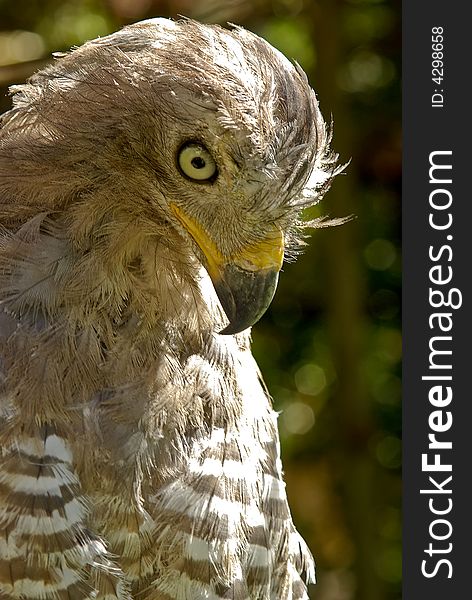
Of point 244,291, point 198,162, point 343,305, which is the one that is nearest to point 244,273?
point 244,291

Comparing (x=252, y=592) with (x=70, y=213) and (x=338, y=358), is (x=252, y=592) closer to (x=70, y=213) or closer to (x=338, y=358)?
(x=70, y=213)

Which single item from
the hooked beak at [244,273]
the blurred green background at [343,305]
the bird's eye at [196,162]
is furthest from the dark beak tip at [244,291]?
the blurred green background at [343,305]

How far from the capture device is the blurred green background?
475 centimetres

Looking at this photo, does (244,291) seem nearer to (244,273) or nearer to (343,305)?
(244,273)

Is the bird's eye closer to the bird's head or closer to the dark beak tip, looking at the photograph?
the bird's head

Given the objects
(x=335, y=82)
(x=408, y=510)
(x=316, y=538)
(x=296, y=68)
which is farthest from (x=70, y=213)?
(x=316, y=538)

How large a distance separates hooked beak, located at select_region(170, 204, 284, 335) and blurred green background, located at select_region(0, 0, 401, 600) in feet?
7.17

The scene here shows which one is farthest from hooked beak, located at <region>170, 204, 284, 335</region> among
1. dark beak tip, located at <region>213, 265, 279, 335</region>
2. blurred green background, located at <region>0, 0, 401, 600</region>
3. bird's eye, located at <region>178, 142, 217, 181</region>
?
blurred green background, located at <region>0, 0, 401, 600</region>

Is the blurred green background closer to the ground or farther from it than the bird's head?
farther from it

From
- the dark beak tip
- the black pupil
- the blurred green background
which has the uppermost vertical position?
the blurred green background

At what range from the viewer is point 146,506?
250cm

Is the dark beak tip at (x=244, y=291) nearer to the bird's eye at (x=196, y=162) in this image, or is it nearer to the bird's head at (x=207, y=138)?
the bird's head at (x=207, y=138)

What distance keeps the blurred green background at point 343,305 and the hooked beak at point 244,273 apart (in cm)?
219

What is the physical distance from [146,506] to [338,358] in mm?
2521
